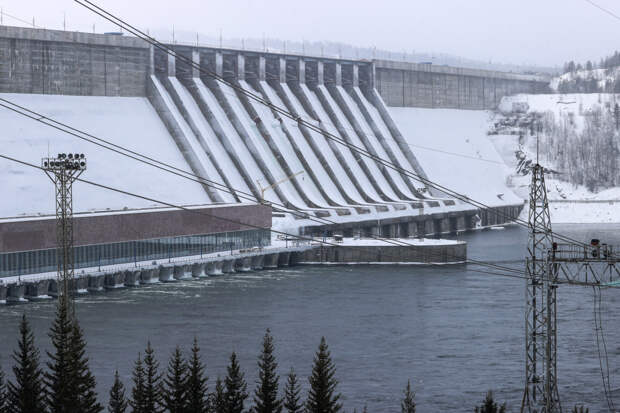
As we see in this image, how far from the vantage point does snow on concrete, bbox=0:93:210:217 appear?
172 ft

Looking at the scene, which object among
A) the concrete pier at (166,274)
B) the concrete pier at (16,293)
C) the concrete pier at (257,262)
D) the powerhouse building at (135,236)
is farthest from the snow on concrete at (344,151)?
the concrete pier at (16,293)

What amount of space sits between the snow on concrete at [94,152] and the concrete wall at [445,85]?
2823cm

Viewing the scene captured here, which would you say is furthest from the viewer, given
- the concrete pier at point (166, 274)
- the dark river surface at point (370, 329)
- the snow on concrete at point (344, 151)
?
the snow on concrete at point (344, 151)

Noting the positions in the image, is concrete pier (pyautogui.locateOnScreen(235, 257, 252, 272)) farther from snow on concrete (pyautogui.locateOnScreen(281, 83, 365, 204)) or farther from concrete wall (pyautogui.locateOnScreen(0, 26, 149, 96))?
snow on concrete (pyautogui.locateOnScreen(281, 83, 365, 204))

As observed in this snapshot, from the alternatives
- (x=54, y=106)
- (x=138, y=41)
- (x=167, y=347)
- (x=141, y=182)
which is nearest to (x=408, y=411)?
(x=167, y=347)

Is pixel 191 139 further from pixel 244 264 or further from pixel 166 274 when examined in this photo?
pixel 166 274

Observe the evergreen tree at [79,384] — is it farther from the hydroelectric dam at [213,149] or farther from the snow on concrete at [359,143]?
the snow on concrete at [359,143]

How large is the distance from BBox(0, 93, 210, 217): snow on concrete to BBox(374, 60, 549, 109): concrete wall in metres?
28.2

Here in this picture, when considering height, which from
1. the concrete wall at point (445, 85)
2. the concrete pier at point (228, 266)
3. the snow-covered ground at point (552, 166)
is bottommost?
the concrete pier at point (228, 266)

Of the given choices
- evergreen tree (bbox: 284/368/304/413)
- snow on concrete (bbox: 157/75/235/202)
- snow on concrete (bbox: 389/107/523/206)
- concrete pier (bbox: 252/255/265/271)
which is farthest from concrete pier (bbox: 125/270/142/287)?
snow on concrete (bbox: 389/107/523/206)

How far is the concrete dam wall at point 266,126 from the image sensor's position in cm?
6228

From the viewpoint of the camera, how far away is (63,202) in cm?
2970

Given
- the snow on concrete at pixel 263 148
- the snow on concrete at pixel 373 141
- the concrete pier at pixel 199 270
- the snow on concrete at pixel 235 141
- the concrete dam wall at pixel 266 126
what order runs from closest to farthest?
the concrete pier at pixel 199 270 < the concrete dam wall at pixel 266 126 < the snow on concrete at pixel 235 141 < the snow on concrete at pixel 263 148 < the snow on concrete at pixel 373 141

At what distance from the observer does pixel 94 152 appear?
190 feet
